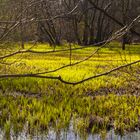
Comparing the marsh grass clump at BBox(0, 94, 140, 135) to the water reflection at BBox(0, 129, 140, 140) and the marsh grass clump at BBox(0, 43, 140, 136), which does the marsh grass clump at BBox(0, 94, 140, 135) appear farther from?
the water reflection at BBox(0, 129, 140, 140)

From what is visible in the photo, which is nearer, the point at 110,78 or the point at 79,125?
the point at 79,125

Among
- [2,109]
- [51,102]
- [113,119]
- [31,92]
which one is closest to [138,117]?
[113,119]

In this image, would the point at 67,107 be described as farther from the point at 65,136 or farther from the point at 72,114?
the point at 65,136

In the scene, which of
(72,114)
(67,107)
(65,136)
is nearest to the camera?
(65,136)

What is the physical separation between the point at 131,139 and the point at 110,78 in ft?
23.2

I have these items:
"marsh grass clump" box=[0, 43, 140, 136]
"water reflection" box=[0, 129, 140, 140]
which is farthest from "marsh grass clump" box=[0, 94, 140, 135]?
"water reflection" box=[0, 129, 140, 140]

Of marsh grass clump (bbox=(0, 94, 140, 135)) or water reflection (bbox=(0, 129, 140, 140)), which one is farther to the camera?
marsh grass clump (bbox=(0, 94, 140, 135))

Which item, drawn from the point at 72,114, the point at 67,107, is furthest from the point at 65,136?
the point at 67,107

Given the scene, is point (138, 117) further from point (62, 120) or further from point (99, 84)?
point (99, 84)

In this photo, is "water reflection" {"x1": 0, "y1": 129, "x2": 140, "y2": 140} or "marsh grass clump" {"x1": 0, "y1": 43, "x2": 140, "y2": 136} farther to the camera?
"marsh grass clump" {"x1": 0, "y1": 43, "x2": 140, "y2": 136}

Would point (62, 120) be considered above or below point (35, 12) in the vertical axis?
below

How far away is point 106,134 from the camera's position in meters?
8.05

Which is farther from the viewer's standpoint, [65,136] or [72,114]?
[72,114]

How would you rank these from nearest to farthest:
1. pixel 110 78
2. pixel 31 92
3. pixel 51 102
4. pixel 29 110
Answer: pixel 29 110
pixel 51 102
pixel 31 92
pixel 110 78
